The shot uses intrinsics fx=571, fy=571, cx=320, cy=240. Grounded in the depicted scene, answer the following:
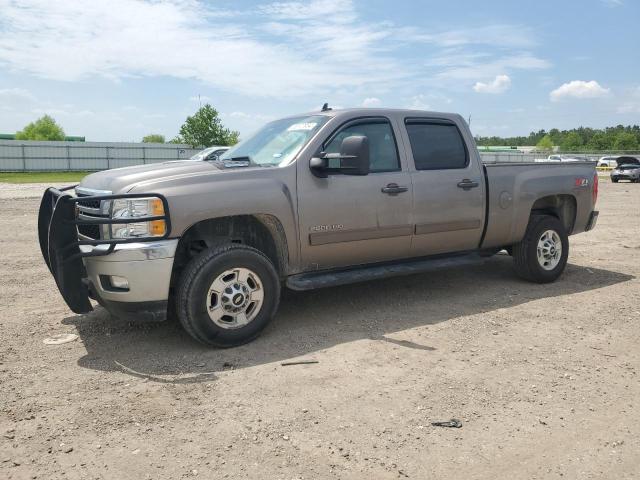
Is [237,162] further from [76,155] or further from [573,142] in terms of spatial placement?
[573,142]

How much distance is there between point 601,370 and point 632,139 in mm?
106713

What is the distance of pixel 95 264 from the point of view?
14.1 feet

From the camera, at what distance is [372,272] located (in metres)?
5.32

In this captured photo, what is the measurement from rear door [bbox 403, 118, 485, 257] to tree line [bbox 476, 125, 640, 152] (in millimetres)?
62000

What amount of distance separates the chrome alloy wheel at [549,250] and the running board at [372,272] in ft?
2.90

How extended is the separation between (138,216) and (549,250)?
15.5ft

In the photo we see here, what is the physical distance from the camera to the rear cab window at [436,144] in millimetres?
5699

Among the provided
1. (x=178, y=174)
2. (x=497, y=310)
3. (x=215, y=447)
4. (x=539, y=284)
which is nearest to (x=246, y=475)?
(x=215, y=447)

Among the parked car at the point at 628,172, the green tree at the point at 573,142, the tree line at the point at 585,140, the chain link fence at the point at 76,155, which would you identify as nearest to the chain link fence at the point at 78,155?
the chain link fence at the point at 76,155

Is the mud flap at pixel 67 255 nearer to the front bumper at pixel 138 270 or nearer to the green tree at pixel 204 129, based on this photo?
the front bumper at pixel 138 270

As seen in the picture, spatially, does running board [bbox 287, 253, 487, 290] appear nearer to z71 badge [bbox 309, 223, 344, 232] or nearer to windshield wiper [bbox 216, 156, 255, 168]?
z71 badge [bbox 309, 223, 344, 232]

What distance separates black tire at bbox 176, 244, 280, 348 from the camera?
169 inches

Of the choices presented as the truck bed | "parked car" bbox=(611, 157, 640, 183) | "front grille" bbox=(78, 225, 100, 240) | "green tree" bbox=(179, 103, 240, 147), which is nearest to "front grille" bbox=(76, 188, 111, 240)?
"front grille" bbox=(78, 225, 100, 240)

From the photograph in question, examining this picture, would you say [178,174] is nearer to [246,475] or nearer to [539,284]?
[246,475]
